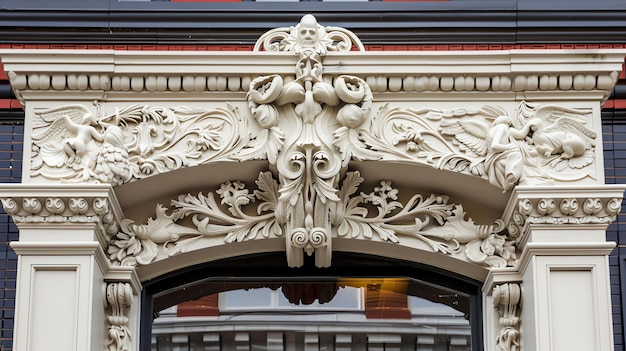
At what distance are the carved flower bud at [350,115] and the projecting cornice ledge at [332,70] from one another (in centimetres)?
29

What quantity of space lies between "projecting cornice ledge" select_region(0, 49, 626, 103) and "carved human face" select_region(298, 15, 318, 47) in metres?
0.16

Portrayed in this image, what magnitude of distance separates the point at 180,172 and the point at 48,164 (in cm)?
103

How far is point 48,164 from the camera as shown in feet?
39.4

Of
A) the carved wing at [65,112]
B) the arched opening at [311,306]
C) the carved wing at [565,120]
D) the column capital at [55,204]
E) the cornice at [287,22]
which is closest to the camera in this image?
the column capital at [55,204]

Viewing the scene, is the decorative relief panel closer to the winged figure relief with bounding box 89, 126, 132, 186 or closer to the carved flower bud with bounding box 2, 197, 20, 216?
the winged figure relief with bounding box 89, 126, 132, 186

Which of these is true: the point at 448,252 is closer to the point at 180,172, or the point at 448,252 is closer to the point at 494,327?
the point at 494,327

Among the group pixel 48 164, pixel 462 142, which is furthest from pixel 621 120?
pixel 48 164

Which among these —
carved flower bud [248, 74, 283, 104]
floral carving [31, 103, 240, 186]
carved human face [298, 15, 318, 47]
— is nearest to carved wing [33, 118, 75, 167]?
floral carving [31, 103, 240, 186]

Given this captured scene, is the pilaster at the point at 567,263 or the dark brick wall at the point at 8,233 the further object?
the dark brick wall at the point at 8,233

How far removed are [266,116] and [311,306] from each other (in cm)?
168

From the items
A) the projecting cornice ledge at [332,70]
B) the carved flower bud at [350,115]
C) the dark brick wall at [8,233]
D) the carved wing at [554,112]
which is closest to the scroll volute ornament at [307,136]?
the carved flower bud at [350,115]

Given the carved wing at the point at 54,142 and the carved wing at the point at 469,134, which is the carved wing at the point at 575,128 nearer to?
the carved wing at the point at 469,134

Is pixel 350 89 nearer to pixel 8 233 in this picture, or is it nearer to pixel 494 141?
pixel 494 141

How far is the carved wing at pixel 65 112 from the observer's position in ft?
40.1
